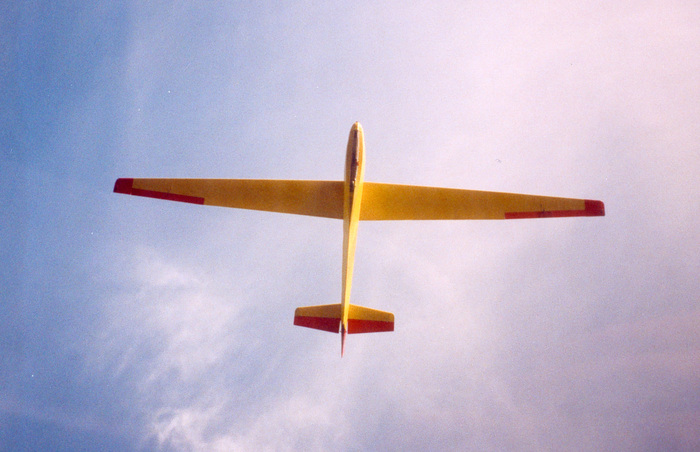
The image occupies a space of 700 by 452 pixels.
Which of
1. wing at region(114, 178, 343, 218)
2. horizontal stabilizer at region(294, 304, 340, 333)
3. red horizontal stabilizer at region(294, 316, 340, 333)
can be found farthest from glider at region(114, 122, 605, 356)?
red horizontal stabilizer at region(294, 316, 340, 333)

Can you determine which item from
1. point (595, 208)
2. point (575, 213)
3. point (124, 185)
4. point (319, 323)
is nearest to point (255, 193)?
point (124, 185)

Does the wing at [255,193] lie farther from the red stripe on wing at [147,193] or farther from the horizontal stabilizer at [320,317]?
the horizontal stabilizer at [320,317]

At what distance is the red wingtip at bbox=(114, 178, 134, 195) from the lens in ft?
46.6

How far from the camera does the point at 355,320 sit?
16188 mm

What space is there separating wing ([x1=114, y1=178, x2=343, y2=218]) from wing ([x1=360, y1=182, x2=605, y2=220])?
1459 millimetres

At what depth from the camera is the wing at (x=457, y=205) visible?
47.9 feet

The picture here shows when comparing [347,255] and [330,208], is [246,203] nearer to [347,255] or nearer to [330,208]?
[330,208]

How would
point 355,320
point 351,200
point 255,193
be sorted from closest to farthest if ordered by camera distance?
point 351,200 → point 255,193 → point 355,320

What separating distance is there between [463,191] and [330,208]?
495cm

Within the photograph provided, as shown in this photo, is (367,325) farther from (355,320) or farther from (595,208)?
(595,208)

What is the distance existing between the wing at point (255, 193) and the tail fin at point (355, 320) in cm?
406

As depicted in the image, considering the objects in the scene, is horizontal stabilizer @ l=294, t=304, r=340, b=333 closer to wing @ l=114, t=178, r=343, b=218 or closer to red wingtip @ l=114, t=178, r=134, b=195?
wing @ l=114, t=178, r=343, b=218

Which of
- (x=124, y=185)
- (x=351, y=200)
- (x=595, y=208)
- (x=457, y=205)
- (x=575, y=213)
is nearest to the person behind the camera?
(x=351, y=200)

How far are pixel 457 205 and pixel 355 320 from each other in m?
5.97
